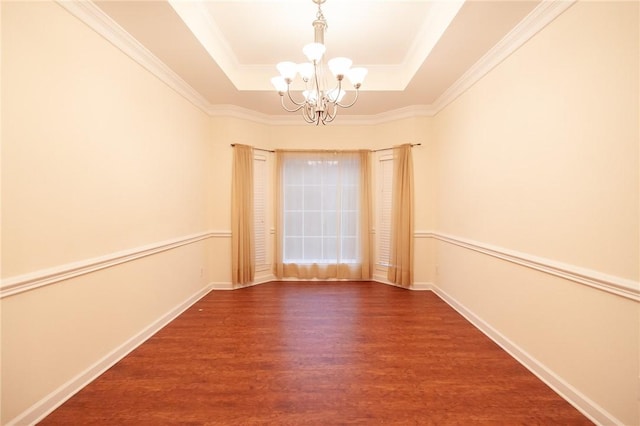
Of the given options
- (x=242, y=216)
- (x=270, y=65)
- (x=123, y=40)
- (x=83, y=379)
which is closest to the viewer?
(x=83, y=379)

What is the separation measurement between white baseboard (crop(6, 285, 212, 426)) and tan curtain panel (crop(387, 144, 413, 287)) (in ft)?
10.6

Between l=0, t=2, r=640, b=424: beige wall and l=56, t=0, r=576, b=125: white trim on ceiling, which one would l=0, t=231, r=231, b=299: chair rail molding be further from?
l=56, t=0, r=576, b=125: white trim on ceiling

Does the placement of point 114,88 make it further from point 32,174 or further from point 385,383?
point 385,383

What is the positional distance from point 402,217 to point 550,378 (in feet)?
8.50

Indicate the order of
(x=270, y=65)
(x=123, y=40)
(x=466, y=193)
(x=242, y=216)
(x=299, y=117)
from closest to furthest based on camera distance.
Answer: (x=123, y=40) < (x=466, y=193) < (x=270, y=65) < (x=242, y=216) < (x=299, y=117)

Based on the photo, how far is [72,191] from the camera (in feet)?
6.32

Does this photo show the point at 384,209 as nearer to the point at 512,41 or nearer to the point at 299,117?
the point at 299,117

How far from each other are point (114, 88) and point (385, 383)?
10.5 ft

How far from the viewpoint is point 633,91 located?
148 cm

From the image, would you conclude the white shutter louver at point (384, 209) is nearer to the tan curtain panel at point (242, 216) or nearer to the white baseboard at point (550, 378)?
the white baseboard at point (550, 378)

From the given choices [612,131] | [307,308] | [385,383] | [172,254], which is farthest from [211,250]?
[612,131]

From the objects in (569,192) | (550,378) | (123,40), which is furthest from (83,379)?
(569,192)

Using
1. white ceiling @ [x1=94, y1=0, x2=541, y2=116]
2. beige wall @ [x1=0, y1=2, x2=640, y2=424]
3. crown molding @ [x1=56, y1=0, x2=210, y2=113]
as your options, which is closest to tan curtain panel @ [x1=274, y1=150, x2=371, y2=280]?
white ceiling @ [x1=94, y1=0, x2=541, y2=116]

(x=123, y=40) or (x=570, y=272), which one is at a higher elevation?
(x=123, y=40)
